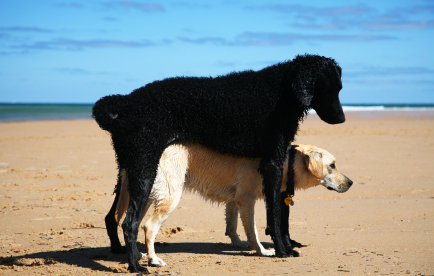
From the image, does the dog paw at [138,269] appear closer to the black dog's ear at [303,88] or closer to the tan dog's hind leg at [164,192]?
the tan dog's hind leg at [164,192]

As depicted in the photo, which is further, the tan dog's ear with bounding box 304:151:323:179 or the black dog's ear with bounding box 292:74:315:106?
the tan dog's ear with bounding box 304:151:323:179

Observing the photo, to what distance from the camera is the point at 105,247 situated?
5883mm

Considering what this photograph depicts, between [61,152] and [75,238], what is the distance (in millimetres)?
9387

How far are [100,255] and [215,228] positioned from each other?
205cm

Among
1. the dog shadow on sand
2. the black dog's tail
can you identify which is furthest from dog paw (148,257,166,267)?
the black dog's tail

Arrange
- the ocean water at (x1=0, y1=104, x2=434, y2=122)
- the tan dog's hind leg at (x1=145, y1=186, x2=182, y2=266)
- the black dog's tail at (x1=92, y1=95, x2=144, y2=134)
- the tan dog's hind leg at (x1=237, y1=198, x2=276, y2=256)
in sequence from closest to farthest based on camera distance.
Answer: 1. the black dog's tail at (x1=92, y1=95, x2=144, y2=134)
2. the tan dog's hind leg at (x1=145, y1=186, x2=182, y2=266)
3. the tan dog's hind leg at (x1=237, y1=198, x2=276, y2=256)
4. the ocean water at (x1=0, y1=104, x2=434, y2=122)

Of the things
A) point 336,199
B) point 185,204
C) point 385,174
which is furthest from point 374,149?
point 185,204

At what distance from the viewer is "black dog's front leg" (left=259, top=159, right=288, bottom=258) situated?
5094 mm

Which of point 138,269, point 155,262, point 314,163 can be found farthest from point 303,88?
point 138,269

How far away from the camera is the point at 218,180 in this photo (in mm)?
5395

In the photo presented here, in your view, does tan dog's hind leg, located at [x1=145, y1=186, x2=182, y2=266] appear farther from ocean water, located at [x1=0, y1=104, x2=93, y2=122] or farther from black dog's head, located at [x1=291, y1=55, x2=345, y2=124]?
ocean water, located at [x1=0, y1=104, x2=93, y2=122]

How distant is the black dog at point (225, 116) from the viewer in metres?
4.72

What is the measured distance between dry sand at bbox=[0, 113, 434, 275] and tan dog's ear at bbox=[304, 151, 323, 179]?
3.40 ft

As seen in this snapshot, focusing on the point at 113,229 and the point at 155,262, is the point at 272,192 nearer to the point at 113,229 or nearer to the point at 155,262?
the point at 155,262
